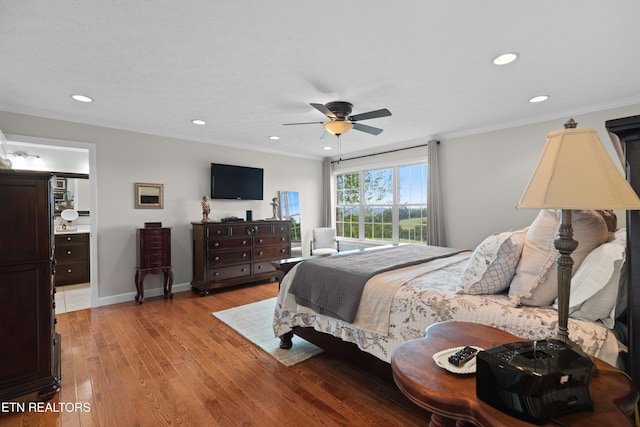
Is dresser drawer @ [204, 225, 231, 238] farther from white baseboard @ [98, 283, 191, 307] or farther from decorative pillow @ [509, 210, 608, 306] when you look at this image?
decorative pillow @ [509, 210, 608, 306]

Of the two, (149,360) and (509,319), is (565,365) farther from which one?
(149,360)

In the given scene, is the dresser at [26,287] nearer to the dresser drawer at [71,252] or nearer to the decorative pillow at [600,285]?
the decorative pillow at [600,285]

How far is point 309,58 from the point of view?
2.29m

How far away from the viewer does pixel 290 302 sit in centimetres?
257

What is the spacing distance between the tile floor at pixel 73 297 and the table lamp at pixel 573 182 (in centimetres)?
498

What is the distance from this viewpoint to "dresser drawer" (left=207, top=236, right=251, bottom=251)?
14.5ft

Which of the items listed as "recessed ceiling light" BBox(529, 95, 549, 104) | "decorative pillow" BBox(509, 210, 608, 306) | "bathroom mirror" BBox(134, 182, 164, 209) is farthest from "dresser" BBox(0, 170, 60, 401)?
"recessed ceiling light" BBox(529, 95, 549, 104)

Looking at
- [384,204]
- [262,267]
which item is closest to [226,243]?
[262,267]

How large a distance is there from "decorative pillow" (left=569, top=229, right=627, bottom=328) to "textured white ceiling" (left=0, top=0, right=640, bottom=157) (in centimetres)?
143

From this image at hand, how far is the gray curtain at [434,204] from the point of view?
4.66 m

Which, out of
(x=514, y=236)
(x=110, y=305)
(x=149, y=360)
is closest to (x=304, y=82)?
(x=514, y=236)

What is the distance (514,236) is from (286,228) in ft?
13.1

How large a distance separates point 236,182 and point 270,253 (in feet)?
4.45

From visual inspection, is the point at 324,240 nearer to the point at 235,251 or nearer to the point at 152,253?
the point at 235,251
